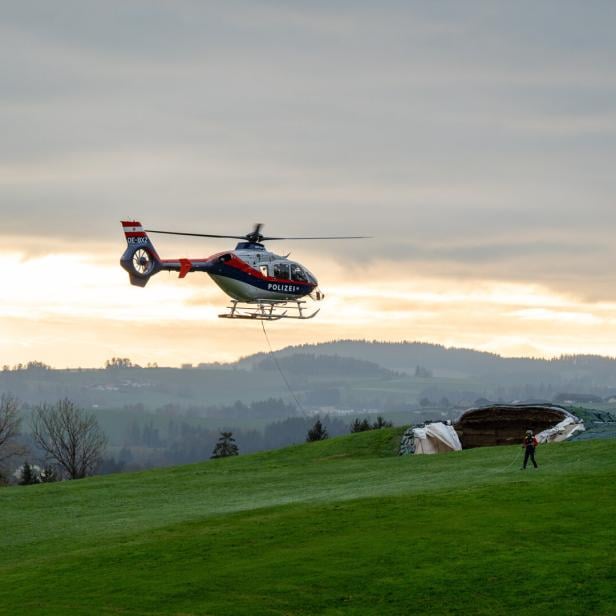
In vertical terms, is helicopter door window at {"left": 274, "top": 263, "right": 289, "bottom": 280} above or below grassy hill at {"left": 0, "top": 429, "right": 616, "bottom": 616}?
above

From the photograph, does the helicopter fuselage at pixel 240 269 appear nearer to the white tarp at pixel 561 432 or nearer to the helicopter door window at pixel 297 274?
the helicopter door window at pixel 297 274

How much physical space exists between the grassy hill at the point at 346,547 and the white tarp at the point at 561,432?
1186cm

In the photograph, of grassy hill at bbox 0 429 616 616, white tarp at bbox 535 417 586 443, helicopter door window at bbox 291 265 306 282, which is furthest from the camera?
white tarp at bbox 535 417 586 443

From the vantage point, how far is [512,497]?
181ft

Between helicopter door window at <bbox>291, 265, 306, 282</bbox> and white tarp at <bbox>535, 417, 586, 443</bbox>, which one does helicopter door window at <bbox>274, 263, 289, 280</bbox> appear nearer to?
helicopter door window at <bbox>291, 265, 306, 282</bbox>

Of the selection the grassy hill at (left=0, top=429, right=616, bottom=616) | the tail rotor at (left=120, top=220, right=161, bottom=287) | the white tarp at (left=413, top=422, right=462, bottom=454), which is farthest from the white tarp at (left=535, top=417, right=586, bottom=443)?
the tail rotor at (left=120, top=220, right=161, bottom=287)

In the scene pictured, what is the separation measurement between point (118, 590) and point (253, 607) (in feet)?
19.8

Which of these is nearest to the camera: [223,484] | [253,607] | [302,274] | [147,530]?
[253,607]

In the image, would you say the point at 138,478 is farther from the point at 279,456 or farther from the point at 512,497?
the point at 512,497

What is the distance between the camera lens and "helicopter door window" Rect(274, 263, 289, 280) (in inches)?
3265

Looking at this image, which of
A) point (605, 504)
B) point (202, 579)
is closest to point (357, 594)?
point (202, 579)

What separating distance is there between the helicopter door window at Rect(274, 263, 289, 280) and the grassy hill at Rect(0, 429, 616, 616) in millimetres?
16077

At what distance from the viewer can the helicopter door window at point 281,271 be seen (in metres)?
82.9

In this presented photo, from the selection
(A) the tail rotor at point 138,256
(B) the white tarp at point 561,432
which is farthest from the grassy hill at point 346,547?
(A) the tail rotor at point 138,256
